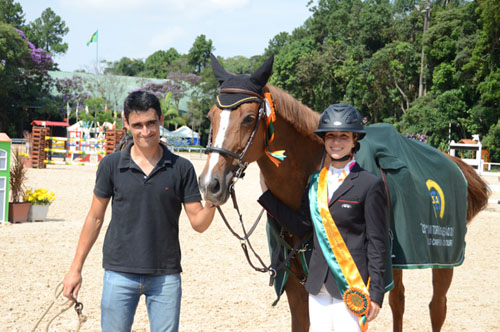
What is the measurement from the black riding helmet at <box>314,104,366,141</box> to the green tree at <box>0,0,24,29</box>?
59.1 m

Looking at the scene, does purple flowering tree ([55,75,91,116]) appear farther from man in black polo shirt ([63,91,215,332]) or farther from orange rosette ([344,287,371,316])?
orange rosette ([344,287,371,316])

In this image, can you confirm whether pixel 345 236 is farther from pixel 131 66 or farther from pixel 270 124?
pixel 131 66

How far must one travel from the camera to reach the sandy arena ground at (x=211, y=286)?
4.89 m

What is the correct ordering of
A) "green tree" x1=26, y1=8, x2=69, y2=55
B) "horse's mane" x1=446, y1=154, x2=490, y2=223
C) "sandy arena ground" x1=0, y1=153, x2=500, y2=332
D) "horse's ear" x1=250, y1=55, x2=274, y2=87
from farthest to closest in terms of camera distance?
"green tree" x1=26, y1=8, x2=69, y2=55 < "horse's mane" x1=446, y1=154, x2=490, y2=223 < "sandy arena ground" x1=0, y1=153, x2=500, y2=332 < "horse's ear" x1=250, y1=55, x2=274, y2=87

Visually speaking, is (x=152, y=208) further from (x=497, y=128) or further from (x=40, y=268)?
(x=497, y=128)

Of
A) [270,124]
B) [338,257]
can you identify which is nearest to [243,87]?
[270,124]

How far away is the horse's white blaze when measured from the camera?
2.63 m

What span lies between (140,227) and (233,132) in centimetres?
74

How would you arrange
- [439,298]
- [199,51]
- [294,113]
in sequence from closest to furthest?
[294,113], [439,298], [199,51]

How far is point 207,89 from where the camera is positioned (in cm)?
5191

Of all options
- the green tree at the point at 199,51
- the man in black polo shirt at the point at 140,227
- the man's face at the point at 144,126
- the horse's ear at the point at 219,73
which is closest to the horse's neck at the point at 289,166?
the horse's ear at the point at 219,73

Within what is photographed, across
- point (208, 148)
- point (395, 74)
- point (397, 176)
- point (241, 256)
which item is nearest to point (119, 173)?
point (208, 148)

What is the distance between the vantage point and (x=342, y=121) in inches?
103

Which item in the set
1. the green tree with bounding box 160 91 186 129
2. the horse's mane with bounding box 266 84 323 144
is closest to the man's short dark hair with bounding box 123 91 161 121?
the horse's mane with bounding box 266 84 323 144
